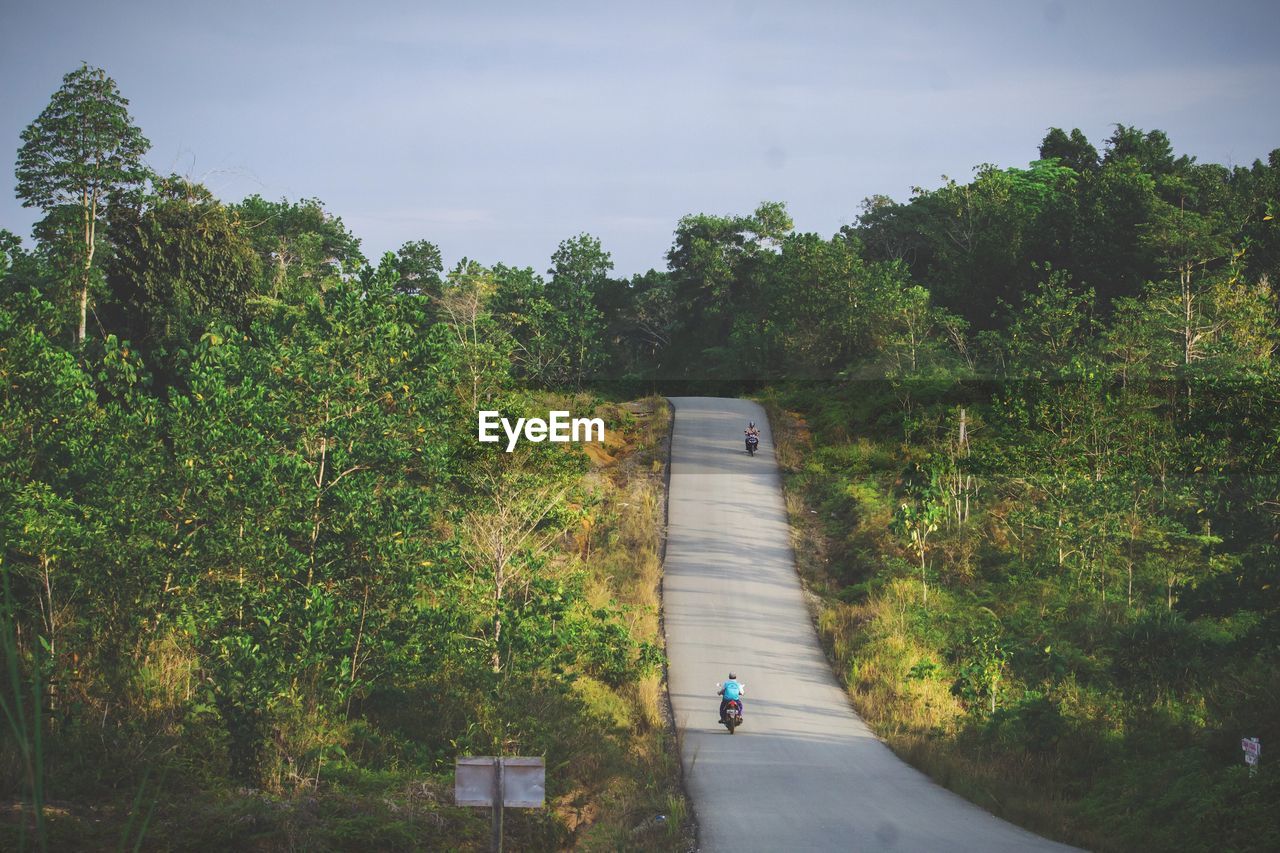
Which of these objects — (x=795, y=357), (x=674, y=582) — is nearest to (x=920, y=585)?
(x=674, y=582)

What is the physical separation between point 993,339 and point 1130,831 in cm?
3007

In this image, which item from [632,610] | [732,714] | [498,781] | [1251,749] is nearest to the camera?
[498,781]

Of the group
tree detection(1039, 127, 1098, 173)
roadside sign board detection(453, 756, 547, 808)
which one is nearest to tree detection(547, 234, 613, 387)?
tree detection(1039, 127, 1098, 173)

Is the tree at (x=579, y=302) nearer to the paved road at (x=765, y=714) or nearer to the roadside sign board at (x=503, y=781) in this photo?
the paved road at (x=765, y=714)

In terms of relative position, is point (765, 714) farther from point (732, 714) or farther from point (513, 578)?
point (513, 578)

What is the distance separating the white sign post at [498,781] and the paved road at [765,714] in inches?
208

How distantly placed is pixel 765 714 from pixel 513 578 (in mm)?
5645

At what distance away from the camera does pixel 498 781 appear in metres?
8.59

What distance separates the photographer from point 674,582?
28078 mm

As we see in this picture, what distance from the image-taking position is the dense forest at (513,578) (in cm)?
1558

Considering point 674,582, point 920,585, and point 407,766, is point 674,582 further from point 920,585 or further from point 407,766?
point 407,766

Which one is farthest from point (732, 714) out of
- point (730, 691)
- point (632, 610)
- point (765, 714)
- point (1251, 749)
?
point (1251, 749)

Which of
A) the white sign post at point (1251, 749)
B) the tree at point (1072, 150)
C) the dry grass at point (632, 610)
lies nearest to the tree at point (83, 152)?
the dry grass at point (632, 610)

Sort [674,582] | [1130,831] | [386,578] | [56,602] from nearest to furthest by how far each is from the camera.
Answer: [1130,831] < [386,578] < [56,602] < [674,582]
